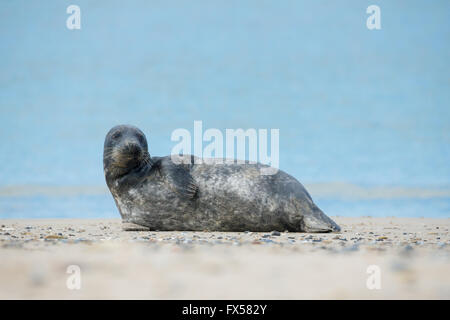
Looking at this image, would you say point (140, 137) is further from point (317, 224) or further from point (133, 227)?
point (317, 224)

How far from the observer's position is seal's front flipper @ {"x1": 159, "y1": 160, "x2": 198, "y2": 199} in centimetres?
828

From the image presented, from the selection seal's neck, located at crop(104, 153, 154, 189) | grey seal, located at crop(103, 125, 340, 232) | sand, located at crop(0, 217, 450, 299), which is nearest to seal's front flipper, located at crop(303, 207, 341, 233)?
grey seal, located at crop(103, 125, 340, 232)

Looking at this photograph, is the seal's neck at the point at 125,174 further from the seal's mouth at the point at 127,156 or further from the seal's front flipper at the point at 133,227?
the seal's front flipper at the point at 133,227

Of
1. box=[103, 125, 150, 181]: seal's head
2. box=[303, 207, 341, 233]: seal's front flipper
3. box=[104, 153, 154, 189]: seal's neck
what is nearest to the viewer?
box=[303, 207, 341, 233]: seal's front flipper

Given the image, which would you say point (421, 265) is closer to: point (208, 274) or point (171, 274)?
point (208, 274)

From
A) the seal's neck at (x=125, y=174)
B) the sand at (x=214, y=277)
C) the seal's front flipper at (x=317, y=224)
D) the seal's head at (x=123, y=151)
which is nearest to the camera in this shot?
the sand at (x=214, y=277)

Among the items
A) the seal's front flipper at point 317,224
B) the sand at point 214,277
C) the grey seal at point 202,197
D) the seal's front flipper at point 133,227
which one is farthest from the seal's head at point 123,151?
the sand at point 214,277

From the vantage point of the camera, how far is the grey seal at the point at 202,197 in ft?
27.3

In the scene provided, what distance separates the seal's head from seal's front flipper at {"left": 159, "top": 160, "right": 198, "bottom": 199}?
459mm

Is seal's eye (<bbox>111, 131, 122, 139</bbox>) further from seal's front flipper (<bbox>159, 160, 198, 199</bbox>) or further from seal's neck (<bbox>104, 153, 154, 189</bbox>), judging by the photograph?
seal's front flipper (<bbox>159, 160, 198, 199</bbox>)

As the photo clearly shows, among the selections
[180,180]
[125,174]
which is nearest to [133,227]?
[125,174]

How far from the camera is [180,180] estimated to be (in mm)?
8328

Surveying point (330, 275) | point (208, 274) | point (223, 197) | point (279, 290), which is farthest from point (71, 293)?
point (223, 197)

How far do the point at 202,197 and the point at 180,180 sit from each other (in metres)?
0.47
